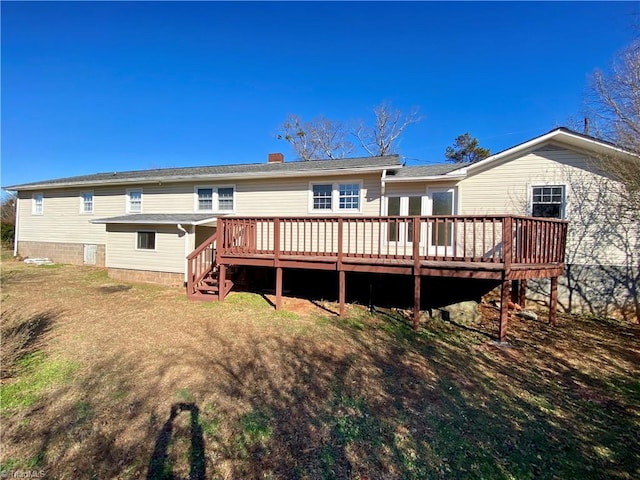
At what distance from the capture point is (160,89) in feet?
53.3

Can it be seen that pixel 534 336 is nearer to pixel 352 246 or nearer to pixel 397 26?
pixel 352 246

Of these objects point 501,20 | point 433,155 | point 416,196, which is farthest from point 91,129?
point 433,155

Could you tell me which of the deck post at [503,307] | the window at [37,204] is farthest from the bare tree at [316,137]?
the deck post at [503,307]

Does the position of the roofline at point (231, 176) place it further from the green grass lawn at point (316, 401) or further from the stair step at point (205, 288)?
the green grass lawn at point (316, 401)

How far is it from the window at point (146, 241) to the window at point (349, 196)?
6716 millimetres

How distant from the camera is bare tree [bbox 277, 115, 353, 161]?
26.1 meters

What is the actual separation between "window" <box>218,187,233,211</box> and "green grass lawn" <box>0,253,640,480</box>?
5576 mm

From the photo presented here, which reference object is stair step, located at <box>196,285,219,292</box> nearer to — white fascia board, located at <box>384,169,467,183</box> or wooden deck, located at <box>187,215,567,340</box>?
wooden deck, located at <box>187,215,567,340</box>

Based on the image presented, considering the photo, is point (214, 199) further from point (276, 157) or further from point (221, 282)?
point (221, 282)

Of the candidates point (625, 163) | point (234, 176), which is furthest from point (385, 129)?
point (625, 163)

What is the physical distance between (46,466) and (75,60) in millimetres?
13738

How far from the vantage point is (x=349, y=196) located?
32.6 ft

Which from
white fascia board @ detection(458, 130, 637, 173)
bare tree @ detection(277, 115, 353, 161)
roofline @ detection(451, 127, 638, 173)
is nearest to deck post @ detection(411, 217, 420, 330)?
roofline @ detection(451, 127, 638, 173)

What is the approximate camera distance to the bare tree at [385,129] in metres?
24.2
